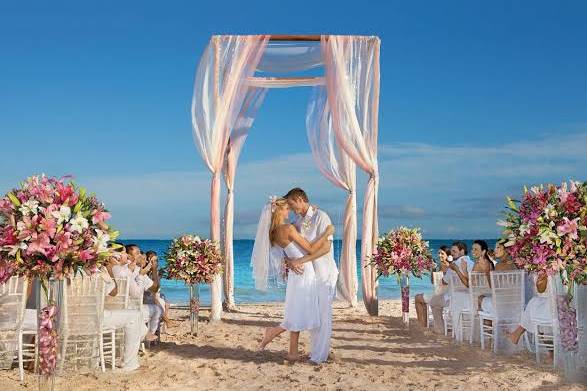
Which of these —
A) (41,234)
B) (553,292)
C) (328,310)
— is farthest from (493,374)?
(41,234)

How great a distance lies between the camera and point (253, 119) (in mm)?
12578

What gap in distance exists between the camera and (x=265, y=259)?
852cm

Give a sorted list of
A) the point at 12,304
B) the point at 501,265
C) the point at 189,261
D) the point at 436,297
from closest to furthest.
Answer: the point at 12,304
the point at 501,265
the point at 189,261
the point at 436,297

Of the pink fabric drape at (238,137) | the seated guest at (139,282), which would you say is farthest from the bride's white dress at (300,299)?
the pink fabric drape at (238,137)

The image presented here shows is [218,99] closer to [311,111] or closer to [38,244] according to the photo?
[311,111]

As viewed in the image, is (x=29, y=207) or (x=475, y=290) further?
(x=475, y=290)

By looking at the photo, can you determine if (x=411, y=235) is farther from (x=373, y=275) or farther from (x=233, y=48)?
(x=233, y=48)

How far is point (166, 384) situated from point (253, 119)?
6.51 metres

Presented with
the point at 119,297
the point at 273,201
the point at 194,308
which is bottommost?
the point at 194,308

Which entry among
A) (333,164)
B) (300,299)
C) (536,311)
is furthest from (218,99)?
(536,311)

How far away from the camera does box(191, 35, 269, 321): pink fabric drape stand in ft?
38.3

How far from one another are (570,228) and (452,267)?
349 centimetres

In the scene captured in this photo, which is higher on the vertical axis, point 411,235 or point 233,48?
point 233,48

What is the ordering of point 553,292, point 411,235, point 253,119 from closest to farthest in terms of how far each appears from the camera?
point 553,292
point 411,235
point 253,119
